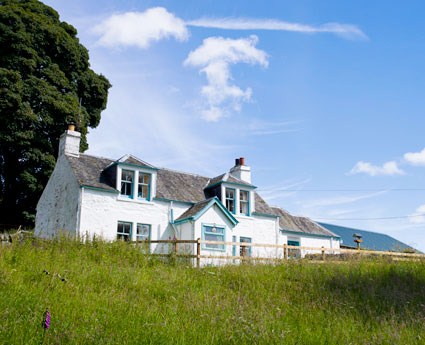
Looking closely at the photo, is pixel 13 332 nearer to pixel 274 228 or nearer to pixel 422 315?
pixel 422 315

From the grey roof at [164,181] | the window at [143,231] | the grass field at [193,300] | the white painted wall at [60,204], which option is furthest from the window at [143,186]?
the grass field at [193,300]

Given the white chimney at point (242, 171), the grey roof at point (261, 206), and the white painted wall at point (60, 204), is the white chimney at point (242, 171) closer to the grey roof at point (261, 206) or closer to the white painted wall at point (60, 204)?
the grey roof at point (261, 206)

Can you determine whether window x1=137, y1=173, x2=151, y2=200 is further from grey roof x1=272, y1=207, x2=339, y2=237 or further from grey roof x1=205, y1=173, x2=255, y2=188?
grey roof x1=272, y1=207, x2=339, y2=237

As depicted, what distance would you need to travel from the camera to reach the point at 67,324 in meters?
7.60

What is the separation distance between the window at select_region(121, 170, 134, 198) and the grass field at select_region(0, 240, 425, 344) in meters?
7.64

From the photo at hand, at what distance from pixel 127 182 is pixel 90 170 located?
2.06 metres

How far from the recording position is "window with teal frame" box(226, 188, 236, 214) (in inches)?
1058

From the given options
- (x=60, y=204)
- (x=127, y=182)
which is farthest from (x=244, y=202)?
(x=60, y=204)

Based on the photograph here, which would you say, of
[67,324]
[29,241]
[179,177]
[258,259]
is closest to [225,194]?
[179,177]

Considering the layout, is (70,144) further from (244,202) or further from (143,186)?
(244,202)

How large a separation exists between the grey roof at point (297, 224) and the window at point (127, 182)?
1149 centimetres

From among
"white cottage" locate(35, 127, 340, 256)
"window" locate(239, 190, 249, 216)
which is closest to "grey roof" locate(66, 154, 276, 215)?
"white cottage" locate(35, 127, 340, 256)

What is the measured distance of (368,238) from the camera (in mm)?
48000

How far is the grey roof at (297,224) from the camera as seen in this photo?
103ft
